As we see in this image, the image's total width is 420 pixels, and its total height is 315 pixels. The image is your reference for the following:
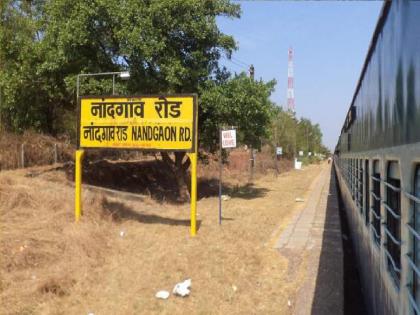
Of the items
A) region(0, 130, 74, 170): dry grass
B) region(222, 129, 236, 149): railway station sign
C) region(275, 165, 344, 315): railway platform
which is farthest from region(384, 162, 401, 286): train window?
region(0, 130, 74, 170): dry grass

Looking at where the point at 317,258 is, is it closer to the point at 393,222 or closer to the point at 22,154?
the point at 393,222

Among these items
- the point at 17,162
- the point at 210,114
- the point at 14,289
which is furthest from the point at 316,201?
the point at 14,289

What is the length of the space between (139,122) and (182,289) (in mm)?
4918

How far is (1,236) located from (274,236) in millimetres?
5715

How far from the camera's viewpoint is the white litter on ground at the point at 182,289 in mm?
7374

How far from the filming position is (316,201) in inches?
822

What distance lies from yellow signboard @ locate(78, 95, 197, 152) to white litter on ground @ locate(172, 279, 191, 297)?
12.4 feet

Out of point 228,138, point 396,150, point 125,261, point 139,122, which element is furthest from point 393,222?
point 228,138

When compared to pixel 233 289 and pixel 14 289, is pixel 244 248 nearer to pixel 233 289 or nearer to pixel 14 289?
pixel 233 289

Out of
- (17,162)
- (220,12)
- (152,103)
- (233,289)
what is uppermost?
(220,12)

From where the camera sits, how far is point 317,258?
9.02m

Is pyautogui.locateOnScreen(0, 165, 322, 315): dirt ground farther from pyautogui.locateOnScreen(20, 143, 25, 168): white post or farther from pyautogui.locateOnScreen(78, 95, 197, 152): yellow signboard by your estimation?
pyautogui.locateOnScreen(20, 143, 25, 168): white post

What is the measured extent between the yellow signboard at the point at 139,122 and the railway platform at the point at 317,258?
306 cm

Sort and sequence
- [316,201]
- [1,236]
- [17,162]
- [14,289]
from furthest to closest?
[17,162] < [316,201] < [1,236] < [14,289]
